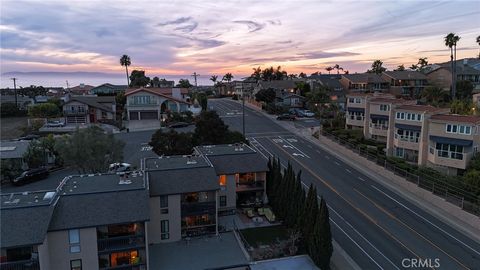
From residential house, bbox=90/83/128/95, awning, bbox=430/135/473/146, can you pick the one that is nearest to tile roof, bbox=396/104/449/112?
awning, bbox=430/135/473/146

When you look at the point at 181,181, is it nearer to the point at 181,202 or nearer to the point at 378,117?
the point at 181,202

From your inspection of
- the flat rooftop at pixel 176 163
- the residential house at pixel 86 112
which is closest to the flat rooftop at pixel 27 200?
the flat rooftop at pixel 176 163

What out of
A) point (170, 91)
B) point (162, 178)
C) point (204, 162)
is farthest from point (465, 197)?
point (170, 91)

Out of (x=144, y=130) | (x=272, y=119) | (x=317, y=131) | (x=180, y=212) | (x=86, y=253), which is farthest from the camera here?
(x=272, y=119)

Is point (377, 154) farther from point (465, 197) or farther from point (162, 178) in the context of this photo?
point (162, 178)

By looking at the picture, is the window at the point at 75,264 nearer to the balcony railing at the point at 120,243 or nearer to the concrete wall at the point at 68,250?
the concrete wall at the point at 68,250

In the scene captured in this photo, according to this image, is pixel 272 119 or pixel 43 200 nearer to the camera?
pixel 43 200

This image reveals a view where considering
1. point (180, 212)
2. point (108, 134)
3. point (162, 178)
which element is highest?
point (108, 134)
